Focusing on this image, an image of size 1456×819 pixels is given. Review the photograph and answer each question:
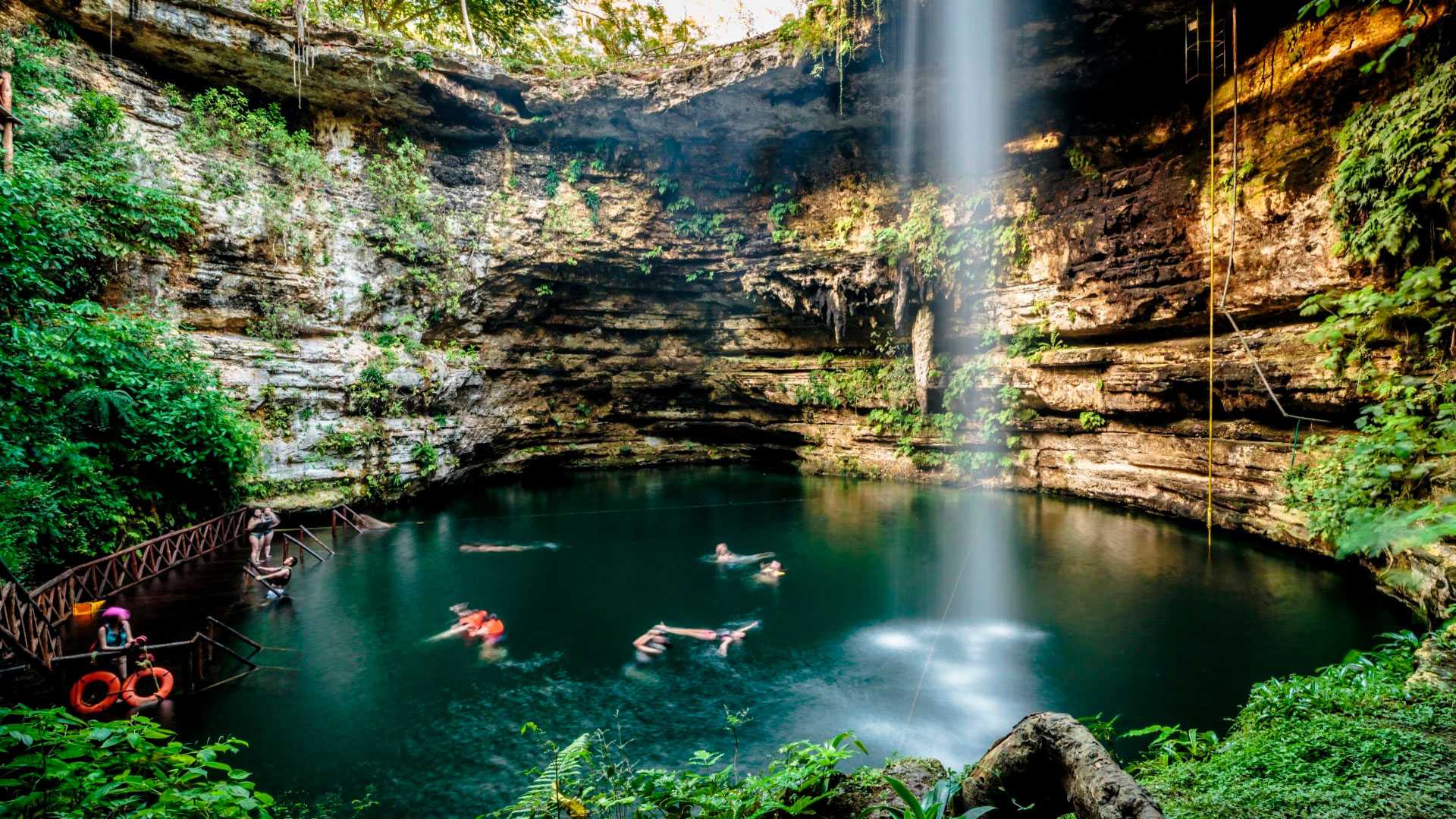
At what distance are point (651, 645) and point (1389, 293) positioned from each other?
362 inches

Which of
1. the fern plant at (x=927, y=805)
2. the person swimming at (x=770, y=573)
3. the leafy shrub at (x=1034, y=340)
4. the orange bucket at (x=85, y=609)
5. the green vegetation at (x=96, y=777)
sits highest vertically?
the leafy shrub at (x=1034, y=340)

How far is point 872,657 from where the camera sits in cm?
702

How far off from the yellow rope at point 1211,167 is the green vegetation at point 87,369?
14.8 m

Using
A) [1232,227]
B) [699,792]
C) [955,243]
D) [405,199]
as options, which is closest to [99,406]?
[405,199]

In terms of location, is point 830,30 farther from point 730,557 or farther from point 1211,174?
point 730,557

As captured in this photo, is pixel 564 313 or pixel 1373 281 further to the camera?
pixel 564 313

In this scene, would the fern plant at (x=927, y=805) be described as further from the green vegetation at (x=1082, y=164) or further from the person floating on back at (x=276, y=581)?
the green vegetation at (x=1082, y=164)

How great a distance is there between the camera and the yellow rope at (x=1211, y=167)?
972 centimetres

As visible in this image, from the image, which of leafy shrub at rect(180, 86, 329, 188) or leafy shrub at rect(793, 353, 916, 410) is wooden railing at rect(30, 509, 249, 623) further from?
leafy shrub at rect(793, 353, 916, 410)

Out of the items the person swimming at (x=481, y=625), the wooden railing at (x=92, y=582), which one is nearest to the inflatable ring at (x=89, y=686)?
the wooden railing at (x=92, y=582)

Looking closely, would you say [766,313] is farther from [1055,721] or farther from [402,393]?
[1055,721]

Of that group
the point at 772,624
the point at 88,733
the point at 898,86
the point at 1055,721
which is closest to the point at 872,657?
the point at 772,624

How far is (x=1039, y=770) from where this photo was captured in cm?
237

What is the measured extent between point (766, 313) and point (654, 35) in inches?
374
